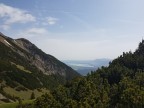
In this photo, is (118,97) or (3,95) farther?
(3,95)

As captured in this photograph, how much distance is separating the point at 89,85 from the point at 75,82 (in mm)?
11506

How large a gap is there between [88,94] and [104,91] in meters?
8.65

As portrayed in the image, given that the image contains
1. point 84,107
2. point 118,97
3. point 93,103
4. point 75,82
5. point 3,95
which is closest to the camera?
point 84,107

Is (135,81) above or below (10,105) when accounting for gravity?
above

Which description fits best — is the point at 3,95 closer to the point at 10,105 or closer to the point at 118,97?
the point at 10,105

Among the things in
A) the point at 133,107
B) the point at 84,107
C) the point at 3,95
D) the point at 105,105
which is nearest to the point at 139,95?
the point at 133,107

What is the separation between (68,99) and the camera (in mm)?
137125

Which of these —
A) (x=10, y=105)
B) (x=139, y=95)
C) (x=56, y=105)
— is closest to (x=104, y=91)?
(x=139, y=95)

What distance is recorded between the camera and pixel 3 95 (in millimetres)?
180375

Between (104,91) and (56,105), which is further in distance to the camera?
(104,91)

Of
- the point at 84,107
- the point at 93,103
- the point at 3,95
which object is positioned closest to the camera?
the point at 84,107

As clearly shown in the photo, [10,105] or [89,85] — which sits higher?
[89,85]

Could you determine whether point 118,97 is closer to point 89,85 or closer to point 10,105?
point 89,85

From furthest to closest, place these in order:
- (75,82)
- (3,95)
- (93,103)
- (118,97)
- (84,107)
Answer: (3,95)
(75,82)
(118,97)
(93,103)
(84,107)
